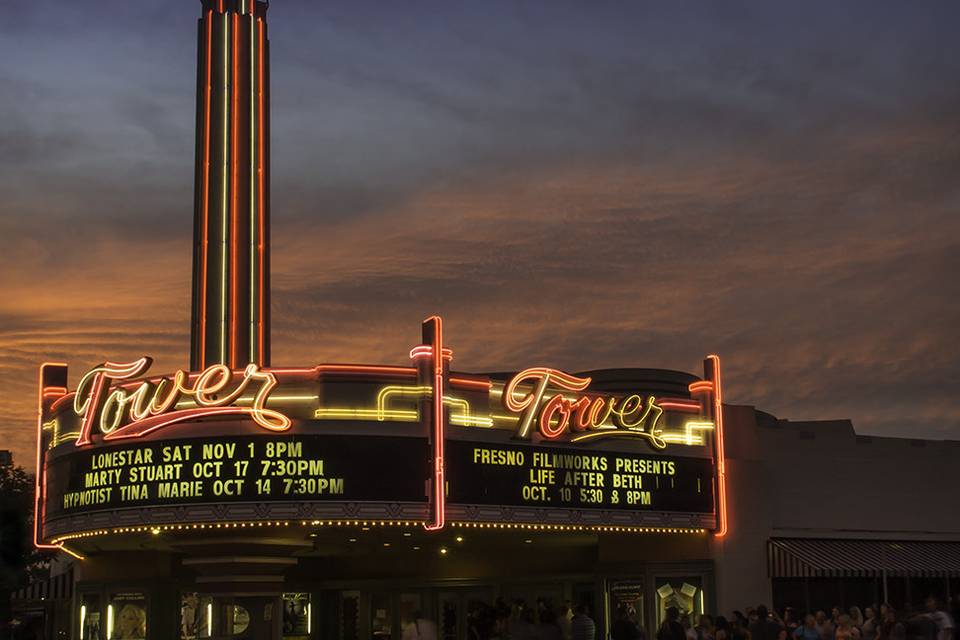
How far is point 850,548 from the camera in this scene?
3547 cm

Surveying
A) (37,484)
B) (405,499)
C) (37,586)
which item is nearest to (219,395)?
(405,499)

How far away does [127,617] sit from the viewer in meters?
37.9

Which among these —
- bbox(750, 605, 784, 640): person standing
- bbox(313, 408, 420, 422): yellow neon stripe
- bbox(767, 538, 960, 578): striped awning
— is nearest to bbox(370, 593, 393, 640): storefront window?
bbox(767, 538, 960, 578): striped awning

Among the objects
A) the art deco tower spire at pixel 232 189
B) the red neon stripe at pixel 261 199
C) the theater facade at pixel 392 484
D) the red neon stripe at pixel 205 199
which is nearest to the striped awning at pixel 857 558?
the theater facade at pixel 392 484

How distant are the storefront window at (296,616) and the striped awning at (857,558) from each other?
1451 cm

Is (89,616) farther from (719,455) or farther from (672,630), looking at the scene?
(672,630)

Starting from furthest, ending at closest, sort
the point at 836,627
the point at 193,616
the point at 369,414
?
the point at 193,616 < the point at 369,414 < the point at 836,627

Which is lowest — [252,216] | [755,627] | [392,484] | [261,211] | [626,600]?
[755,627]

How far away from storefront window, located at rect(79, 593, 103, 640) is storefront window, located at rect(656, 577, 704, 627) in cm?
1587

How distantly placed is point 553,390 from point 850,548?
9.66m

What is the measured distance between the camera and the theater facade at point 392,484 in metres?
28.9

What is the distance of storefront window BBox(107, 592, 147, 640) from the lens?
1485 inches

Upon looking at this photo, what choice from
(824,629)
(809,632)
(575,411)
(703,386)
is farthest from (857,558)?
(809,632)

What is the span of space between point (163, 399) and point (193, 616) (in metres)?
10.5
